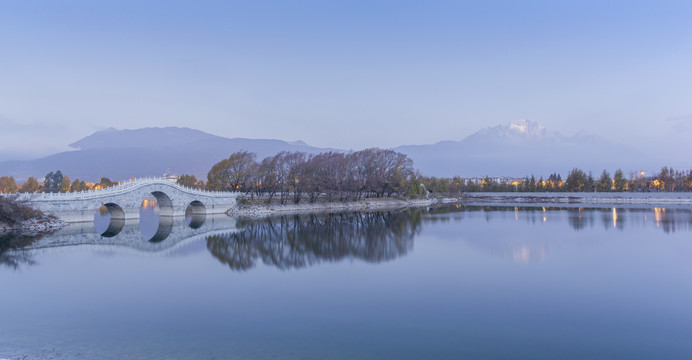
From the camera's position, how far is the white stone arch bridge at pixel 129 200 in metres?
32.2

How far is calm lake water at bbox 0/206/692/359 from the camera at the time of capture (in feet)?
30.1

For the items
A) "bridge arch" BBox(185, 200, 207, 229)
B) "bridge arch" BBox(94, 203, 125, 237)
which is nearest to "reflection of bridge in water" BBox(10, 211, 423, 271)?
"bridge arch" BBox(94, 203, 125, 237)

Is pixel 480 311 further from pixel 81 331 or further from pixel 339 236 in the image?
pixel 339 236

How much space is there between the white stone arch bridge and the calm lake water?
8.96 meters

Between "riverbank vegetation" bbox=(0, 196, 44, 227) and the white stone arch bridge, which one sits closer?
"riverbank vegetation" bbox=(0, 196, 44, 227)

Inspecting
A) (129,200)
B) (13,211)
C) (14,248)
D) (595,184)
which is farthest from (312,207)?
(595,184)

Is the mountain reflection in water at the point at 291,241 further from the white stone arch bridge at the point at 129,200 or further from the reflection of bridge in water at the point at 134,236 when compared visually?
the white stone arch bridge at the point at 129,200

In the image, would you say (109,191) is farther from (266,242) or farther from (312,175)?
(312,175)

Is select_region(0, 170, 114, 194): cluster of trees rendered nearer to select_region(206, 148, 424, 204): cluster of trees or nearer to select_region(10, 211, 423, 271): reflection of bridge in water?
select_region(206, 148, 424, 204): cluster of trees

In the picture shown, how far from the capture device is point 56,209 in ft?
105

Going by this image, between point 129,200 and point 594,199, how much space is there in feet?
270

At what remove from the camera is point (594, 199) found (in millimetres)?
85188

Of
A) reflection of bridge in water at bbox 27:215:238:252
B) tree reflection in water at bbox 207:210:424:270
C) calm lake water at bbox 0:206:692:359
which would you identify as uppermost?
reflection of bridge in water at bbox 27:215:238:252

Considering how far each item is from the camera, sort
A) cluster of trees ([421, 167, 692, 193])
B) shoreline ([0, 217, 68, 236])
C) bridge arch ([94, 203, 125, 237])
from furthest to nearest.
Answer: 1. cluster of trees ([421, 167, 692, 193])
2. bridge arch ([94, 203, 125, 237])
3. shoreline ([0, 217, 68, 236])
